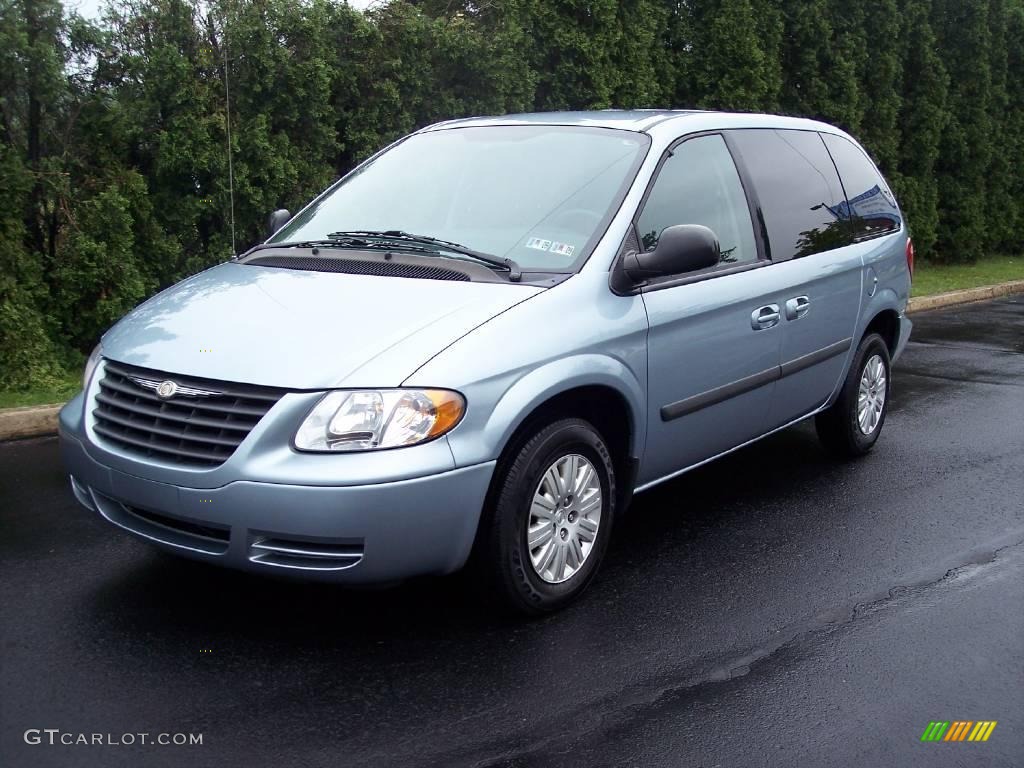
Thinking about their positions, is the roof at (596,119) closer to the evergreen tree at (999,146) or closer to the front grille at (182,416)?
the front grille at (182,416)

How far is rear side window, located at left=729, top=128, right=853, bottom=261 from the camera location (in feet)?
16.8

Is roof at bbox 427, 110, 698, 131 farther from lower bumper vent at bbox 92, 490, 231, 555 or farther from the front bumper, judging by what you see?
lower bumper vent at bbox 92, 490, 231, 555

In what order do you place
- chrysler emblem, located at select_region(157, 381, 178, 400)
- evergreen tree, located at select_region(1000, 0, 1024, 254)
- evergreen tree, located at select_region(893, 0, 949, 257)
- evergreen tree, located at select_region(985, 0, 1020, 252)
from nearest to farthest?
chrysler emblem, located at select_region(157, 381, 178, 400), evergreen tree, located at select_region(893, 0, 949, 257), evergreen tree, located at select_region(985, 0, 1020, 252), evergreen tree, located at select_region(1000, 0, 1024, 254)

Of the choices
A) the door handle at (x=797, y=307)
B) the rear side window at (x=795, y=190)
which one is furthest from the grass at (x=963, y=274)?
the door handle at (x=797, y=307)

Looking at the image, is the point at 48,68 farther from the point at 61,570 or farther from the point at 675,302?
the point at 675,302

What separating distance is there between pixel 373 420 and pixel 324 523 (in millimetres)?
350

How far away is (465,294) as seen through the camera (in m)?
3.86

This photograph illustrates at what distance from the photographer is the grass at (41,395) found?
21.3 ft

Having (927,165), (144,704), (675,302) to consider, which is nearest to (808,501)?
(675,302)

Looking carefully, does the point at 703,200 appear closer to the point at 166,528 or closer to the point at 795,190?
the point at 795,190

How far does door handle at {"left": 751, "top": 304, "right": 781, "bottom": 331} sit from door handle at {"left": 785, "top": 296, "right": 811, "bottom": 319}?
11cm

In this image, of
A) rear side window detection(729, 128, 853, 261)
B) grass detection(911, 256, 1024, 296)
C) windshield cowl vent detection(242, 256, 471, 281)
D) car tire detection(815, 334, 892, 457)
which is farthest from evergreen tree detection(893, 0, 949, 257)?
windshield cowl vent detection(242, 256, 471, 281)

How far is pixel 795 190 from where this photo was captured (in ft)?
17.6

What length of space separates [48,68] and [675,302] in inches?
198
